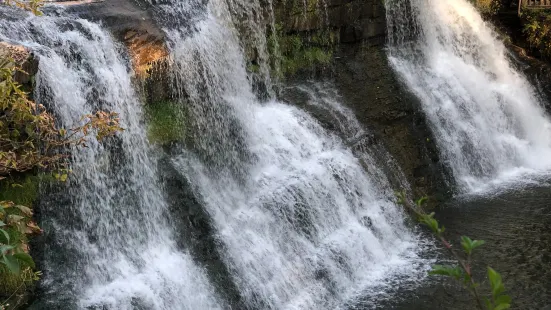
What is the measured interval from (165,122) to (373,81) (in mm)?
4709

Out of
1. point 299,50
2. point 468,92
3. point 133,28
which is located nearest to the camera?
point 133,28

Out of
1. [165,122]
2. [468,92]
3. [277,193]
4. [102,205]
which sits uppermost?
[165,122]

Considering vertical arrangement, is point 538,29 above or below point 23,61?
below

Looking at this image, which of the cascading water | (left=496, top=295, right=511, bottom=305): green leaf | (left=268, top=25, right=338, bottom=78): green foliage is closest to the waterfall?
(left=268, top=25, right=338, bottom=78): green foliage

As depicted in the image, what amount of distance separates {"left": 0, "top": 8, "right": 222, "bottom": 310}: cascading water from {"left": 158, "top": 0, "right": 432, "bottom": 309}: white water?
2.19ft

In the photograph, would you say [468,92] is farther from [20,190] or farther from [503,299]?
[503,299]

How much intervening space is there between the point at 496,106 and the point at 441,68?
1.43m

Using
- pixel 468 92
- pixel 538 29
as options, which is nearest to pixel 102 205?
pixel 468 92

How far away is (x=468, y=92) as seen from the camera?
41.1 ft

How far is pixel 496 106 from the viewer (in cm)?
1281

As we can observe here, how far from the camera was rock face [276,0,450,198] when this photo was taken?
34.9ft

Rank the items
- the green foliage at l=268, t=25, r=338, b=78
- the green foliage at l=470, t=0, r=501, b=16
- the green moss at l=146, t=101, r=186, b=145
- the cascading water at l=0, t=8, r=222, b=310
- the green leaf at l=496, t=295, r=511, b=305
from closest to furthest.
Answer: the green leaf at l=496, t=295, r=511, b=305 → the cascading water at l=0, t=8, r=222, b=310 → the green moss at l=146, t=101, r=186, b=145 → the green foliage at l=268, t=25, r=338, b=78 → the green foliage at l=470, t=0, r=501, b=16

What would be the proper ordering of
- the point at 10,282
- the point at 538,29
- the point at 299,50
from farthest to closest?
the point at 538,29
the point at 299,50
the point at 10,282

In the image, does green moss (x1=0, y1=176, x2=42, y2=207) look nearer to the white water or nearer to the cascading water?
the cascading water
